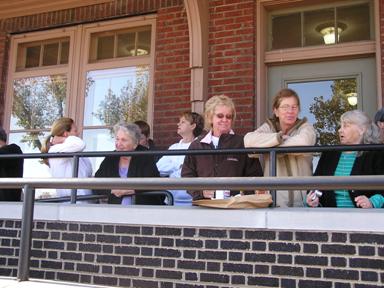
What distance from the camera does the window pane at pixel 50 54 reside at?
24.0 ft

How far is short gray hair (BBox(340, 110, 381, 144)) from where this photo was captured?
12.2ft

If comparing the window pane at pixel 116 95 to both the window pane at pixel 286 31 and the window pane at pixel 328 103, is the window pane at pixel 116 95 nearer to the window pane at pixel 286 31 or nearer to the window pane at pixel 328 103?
the window pane at pixel 286 31

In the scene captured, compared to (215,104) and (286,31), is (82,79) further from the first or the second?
(215,104)

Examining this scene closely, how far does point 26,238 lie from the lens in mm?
3455

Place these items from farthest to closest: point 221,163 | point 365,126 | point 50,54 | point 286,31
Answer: point 50,54
point 286,31
point 221,163
point 365,126

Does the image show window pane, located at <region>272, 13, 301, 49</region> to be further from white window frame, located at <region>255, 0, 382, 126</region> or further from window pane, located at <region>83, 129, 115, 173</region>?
window pane, located at <region>83, 129, 115, 173</region>

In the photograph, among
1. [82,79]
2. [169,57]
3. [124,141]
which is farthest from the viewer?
[82,79]

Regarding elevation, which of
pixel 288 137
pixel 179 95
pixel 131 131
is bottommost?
pixel 288 137

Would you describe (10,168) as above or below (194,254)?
above

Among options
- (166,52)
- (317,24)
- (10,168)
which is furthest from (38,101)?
(317,24)

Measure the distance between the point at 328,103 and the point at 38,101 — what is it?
3962mm

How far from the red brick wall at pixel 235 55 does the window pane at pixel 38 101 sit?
7.23 feet

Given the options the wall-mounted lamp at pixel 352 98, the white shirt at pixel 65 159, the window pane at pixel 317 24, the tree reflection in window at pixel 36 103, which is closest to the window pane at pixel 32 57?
the tree reflection in window at pixel 36 103

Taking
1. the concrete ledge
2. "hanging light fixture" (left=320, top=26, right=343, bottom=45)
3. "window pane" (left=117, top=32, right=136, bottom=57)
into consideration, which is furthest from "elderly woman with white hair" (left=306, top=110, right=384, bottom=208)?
"window pane" (left=117, top=32, right=136, bottom=57)
